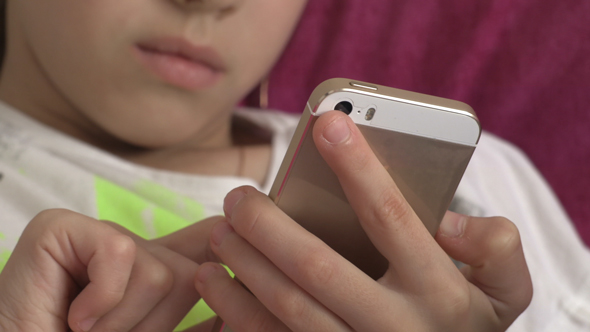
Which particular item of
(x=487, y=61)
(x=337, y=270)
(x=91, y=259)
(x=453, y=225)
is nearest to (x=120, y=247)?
(x=91, y=259)

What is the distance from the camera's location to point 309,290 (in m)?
0.33

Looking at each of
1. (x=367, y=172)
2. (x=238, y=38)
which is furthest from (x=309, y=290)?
(x=238, y=38)

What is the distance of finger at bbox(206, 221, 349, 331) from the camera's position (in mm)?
336

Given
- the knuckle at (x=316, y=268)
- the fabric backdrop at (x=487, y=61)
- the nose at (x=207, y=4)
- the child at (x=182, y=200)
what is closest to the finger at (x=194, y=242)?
the child at (x=182, y=200)

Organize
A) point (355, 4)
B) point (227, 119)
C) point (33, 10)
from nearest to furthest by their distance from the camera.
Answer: point (33, 10) → point (227, 119) → point (355, 4)

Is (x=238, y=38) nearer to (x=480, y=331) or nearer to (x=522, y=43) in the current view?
(x=480, y=331)

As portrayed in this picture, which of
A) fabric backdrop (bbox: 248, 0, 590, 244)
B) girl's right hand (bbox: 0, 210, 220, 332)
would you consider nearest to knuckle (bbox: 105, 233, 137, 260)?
girl's right hand (bbox: 0, 210, 220, 332)

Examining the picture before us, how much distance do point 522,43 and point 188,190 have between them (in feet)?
1.92

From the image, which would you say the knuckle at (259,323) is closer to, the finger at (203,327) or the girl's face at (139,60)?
the finger at (203,327)

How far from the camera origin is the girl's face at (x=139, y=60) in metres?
0.51

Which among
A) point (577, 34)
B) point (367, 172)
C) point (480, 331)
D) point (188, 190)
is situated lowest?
point (188, 190)

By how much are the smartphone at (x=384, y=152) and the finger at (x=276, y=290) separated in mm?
39

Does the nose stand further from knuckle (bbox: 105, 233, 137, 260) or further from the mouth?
knuckle (bbox: 105, 233, 137, 260)

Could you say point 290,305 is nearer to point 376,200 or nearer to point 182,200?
point 376,200
